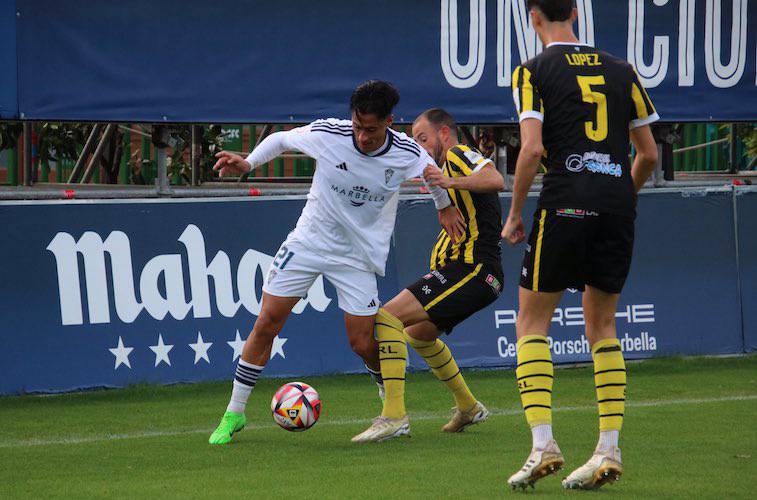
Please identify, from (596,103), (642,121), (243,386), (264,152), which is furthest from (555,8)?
(243,386)

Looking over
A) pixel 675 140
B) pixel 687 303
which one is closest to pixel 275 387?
pixel 687 303

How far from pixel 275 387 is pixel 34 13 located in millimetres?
3473

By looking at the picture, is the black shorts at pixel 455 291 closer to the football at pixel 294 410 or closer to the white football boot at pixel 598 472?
the football at pixel 294 410

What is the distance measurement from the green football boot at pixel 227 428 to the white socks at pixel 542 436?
7.81 ft

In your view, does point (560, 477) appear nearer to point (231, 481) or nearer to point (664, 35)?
point (231, 481)

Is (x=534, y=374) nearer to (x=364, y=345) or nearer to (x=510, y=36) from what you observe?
(x=364, y=345)

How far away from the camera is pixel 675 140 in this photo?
480 inches

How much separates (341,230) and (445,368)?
1.13 meters

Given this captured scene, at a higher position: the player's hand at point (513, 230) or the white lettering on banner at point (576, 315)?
the player's hand at point (513, 230)

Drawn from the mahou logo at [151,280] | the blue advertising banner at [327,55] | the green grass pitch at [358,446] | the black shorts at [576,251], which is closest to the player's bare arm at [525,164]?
the black shorts at [576,251]

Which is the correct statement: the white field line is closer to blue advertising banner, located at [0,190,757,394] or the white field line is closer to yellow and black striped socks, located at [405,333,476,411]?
yellow and black striped socks, located at [405,333,476,411]

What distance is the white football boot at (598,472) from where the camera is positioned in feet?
18.6

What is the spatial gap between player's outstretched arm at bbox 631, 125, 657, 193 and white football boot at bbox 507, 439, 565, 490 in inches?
53.1

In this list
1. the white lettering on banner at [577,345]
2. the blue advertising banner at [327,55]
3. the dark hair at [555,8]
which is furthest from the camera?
the white lettering on banner at [577,345]
